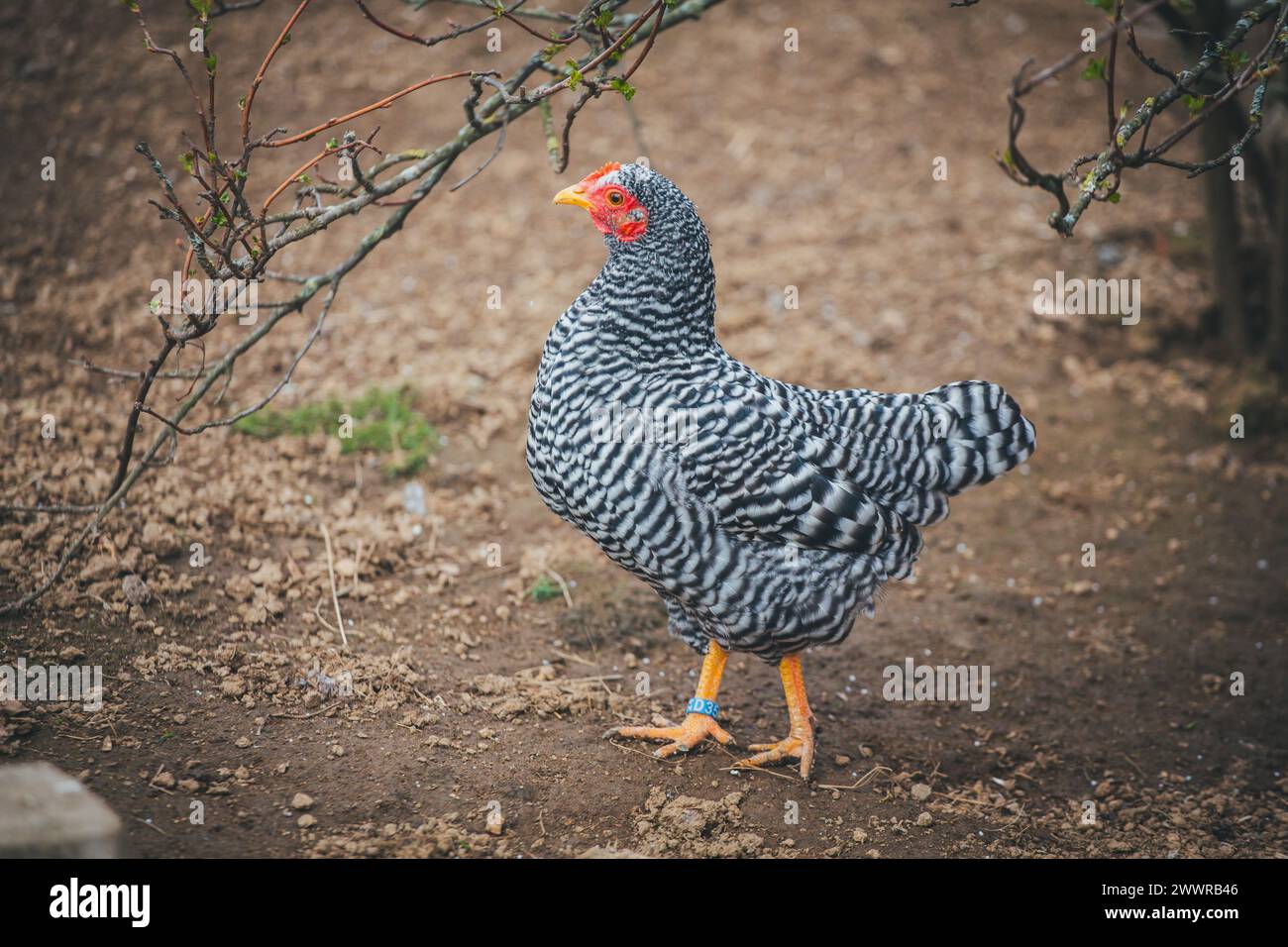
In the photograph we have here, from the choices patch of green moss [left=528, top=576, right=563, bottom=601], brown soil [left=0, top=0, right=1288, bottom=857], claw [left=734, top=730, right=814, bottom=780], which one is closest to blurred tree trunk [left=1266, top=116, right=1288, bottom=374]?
brown soil [left=0, top=0, right=1288, bottom=857]

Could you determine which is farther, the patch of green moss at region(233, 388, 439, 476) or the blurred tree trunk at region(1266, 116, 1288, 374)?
the blurred tree trunk at region(1266, 116, 1288, 374)

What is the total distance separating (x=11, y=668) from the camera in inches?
147

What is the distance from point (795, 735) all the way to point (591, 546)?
1.63 meters

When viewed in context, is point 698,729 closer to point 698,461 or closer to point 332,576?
point 698,461

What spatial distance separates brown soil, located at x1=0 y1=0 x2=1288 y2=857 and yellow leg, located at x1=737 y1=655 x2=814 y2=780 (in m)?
0.08

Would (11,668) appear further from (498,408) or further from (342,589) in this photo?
(498,408)

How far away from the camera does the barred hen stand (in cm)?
363

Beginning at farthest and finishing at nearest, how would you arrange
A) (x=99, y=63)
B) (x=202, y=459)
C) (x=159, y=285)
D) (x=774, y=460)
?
1. (x=99, y=63)
2. (x=159, y=285)
3. (x=202, y=459)
4. (x=774, y=460)

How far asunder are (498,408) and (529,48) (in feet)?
13.3

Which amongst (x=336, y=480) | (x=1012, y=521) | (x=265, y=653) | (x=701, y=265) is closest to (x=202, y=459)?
(x=336, y=480)

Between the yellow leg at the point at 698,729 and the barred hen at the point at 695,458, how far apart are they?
19mm

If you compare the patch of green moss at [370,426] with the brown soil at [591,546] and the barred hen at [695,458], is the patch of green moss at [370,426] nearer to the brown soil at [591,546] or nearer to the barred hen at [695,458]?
the brown soil at [591,546]

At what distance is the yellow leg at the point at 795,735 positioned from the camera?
13.3 ft

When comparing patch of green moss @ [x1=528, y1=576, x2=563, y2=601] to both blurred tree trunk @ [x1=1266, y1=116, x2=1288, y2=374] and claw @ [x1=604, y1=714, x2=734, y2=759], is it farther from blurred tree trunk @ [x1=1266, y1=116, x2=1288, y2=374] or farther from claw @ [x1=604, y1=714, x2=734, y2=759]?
blurred tree trunk @ [x1=1266, y1=116, x2=1288, y2=374]
